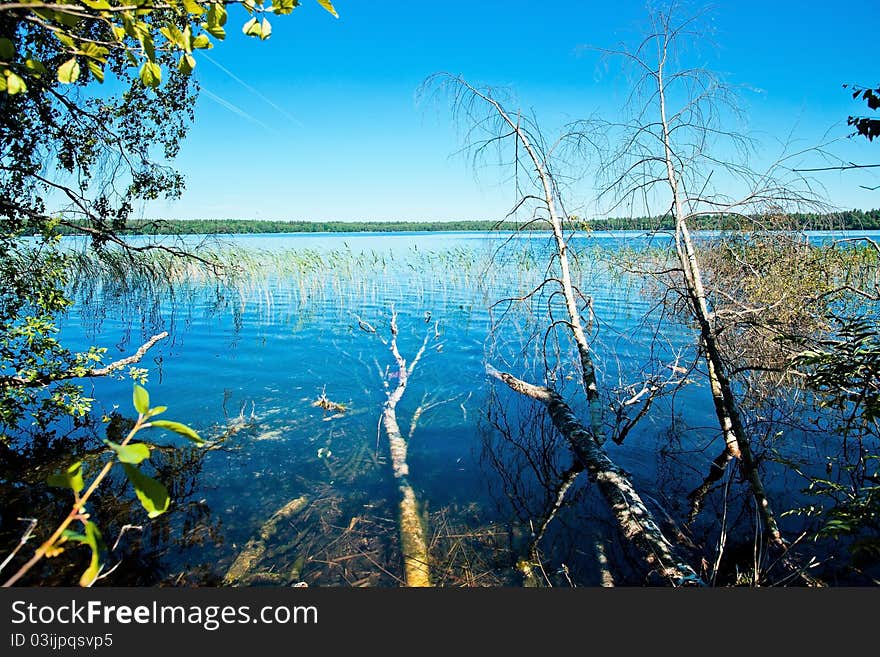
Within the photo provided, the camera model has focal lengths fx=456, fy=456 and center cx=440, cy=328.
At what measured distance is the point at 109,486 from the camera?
Answer: 213 inches

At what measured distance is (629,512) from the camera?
472 centimetres

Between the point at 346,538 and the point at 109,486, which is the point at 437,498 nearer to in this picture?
the point at 346,538

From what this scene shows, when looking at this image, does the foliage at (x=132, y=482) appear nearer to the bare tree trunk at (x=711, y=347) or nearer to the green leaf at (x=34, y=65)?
the green leaf at (x=34, y=65)

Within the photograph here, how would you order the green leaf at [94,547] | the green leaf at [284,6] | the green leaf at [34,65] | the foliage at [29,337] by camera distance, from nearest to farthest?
the green leaf at [94,547] < the green leaf at [34,65] < the green leaf at [284,6] < the foliage at [29,337]

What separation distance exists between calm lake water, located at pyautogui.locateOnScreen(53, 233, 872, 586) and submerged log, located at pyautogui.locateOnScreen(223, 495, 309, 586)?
27 millimetres

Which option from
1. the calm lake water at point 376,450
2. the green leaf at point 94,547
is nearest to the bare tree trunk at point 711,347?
the calm lake water at point 376,450

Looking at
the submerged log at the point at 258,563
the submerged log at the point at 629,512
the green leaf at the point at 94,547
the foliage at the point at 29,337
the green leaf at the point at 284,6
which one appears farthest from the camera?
the foliage at the point at 29,337

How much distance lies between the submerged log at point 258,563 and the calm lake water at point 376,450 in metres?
0.03

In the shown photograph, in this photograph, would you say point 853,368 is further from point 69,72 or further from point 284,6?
point 69,72

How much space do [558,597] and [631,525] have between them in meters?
2.47

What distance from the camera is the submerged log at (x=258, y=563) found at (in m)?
4.19

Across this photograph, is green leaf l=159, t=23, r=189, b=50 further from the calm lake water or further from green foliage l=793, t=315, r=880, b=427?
green foliage l=793, t=315, r=880, b=427

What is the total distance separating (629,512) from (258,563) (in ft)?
12.3

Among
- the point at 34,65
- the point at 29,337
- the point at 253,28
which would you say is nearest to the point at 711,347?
the point at 253,28
